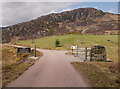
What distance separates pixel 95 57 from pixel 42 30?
14036cm

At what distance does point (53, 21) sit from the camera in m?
196

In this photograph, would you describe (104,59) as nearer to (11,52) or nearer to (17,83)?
(17,83)

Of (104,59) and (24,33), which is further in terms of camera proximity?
(24,33)

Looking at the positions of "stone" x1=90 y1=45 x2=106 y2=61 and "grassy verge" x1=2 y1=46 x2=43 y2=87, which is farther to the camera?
"stone" x1=90 y1=45 x2=106 y2=61

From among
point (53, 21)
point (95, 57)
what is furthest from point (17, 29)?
point (95, 57)

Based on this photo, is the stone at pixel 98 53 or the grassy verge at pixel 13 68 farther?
the stone at pixel 98 53

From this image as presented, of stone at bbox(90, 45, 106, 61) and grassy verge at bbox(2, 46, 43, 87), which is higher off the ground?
stone at bbox(90, 45, 106, 61)

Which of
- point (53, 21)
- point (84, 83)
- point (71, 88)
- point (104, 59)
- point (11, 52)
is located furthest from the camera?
point (53, 21)

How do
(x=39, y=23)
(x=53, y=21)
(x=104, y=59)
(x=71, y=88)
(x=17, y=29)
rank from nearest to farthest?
1. (x=71, y=88)
2. (x=104, y=59)
3. (x=17, y=29)
4. (x=39, y=23)
5. (x=53, y=21)

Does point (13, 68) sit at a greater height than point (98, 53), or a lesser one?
lesser

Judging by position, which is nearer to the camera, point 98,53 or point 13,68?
point 13,68

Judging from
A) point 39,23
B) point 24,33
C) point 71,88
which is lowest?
point 71,88

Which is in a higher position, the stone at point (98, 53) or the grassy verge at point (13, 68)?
the stone at point (98, 53)

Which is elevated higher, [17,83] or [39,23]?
[39,23]
